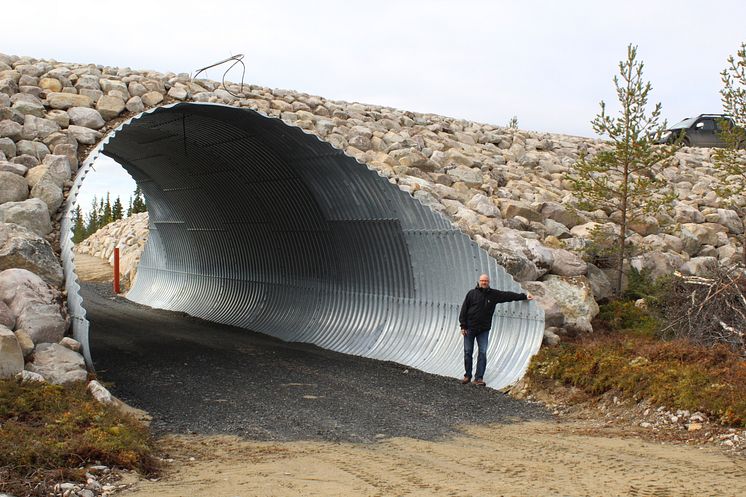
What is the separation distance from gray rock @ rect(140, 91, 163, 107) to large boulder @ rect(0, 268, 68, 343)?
16.8ft

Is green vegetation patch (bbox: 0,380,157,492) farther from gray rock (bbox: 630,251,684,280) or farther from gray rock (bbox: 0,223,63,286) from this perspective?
gray rock (bbox: 630,251,684,280)

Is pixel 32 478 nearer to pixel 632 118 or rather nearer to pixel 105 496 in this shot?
pixel 105 496

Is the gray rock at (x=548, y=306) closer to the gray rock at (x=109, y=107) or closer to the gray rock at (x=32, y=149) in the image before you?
the gray rock at (x=109, y=107)

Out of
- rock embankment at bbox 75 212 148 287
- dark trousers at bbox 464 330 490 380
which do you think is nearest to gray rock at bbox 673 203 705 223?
dark trousers at bbox 464 330 490 380

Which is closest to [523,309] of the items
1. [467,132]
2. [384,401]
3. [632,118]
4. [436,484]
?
[384,401]

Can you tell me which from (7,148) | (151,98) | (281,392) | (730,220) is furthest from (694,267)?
(7,148)

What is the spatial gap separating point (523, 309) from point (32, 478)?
6.78 metres

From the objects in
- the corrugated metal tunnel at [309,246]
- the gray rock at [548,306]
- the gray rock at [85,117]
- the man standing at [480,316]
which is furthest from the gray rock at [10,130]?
the gray rock at [548,306]

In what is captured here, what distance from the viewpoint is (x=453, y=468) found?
639 centimetres

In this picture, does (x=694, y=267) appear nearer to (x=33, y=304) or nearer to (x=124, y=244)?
(x=33, y=304)

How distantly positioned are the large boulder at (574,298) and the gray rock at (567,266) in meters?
0.37

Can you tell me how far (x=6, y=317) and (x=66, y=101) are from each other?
17.2 ft

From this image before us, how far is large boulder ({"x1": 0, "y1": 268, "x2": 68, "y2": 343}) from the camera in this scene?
27.7 feet

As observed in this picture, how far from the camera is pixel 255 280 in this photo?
56.4 ft
